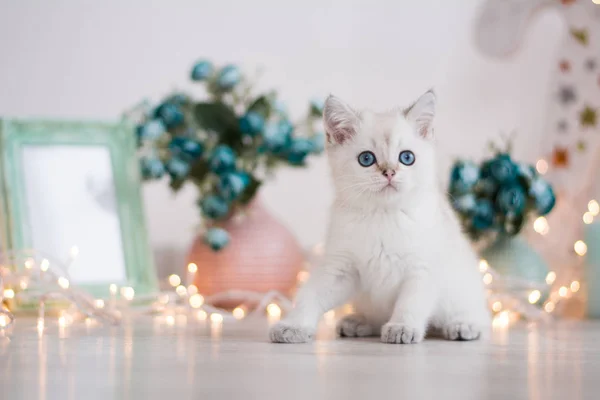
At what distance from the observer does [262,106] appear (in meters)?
1.89

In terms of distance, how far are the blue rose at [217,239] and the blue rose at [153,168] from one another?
0.19 metres

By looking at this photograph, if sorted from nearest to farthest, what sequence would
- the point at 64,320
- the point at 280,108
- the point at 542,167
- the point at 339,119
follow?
the point at 339,119 < the point at 64,320 < the point at 280,108 < the point at 542,167

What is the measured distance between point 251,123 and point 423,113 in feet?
1.98

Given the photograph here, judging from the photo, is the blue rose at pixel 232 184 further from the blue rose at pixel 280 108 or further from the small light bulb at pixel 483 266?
the small light bulb at pixel 483 266

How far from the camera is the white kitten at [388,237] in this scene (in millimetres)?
1264

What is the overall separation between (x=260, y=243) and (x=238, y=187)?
0.17m

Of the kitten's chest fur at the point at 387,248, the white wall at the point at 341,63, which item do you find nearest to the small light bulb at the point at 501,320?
the kitten's chest fur at the point at 387,248

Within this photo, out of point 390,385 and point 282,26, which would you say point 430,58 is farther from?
point 390,385

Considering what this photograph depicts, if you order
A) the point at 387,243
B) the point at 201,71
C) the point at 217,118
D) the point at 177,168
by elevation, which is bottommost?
the point at 387,243

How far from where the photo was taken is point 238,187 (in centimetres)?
181

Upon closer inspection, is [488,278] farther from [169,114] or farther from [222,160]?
[169,114]

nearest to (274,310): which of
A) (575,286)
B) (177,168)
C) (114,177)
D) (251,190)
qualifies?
(251,190)

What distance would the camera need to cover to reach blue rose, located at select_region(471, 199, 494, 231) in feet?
5.98

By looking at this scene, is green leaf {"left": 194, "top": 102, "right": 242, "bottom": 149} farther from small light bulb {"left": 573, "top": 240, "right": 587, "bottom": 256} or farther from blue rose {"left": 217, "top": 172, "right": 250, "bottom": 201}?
small light bulb {"left": 573, "top": 240, "right": 587, "bottom": 256}
